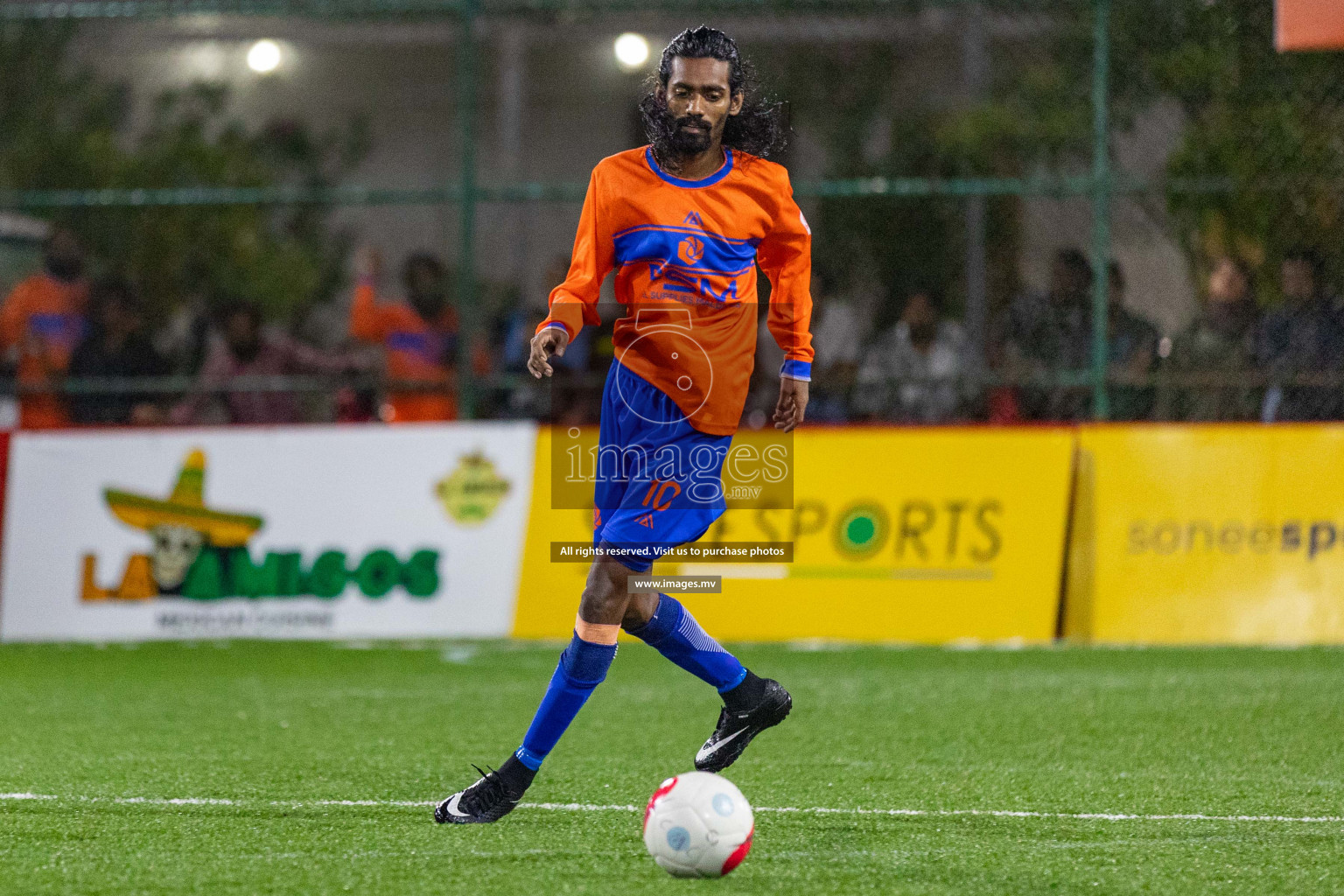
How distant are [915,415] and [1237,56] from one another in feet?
8.84

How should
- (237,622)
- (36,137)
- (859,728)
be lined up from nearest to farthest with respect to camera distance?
(859,728)
(237,622)
(36,137)

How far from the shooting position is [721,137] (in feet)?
17.2

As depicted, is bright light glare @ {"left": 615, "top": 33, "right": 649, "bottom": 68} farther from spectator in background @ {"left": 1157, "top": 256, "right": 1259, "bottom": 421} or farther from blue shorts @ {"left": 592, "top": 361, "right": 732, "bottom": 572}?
blue shorts @ {"left": 592, "top": 361, "right": 732, "bottom": 572}

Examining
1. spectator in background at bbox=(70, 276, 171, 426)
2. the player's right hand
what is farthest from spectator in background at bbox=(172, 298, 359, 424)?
the player's right hand

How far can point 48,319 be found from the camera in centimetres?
1140

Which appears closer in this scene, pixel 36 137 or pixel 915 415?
pixel 915 415

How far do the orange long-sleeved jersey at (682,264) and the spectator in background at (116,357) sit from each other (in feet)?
21.9

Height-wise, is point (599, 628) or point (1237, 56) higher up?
point (1237, 56)

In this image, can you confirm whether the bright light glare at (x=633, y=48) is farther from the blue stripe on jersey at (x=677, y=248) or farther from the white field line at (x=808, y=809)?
the white field line at (x=808, y=809)

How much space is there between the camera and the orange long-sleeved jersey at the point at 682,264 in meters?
5.08

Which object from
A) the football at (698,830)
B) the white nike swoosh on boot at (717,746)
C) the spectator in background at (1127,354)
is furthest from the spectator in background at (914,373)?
the football at (698,830)

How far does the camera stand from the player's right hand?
15.8 ft

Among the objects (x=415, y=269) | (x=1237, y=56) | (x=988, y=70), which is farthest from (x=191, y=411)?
(x=1237, y=56)

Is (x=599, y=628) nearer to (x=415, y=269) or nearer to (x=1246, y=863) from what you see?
(x=1246, y=863)
